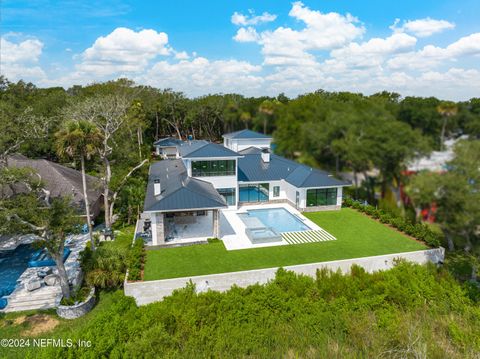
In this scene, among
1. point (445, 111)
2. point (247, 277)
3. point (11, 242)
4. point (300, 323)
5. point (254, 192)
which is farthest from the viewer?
point (254, 192)

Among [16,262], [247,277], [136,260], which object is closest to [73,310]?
[136,260]

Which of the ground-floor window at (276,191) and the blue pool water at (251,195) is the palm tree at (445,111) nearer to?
the blue pool water at (251,195)

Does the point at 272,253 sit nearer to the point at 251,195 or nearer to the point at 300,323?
the point at 300,323

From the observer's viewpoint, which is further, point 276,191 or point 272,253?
point 276,191

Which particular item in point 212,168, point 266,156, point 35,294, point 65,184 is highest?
point 266,156

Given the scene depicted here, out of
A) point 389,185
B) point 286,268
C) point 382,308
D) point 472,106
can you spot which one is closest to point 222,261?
point 286,268

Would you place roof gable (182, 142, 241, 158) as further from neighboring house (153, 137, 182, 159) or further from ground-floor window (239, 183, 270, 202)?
neighboring house (153, 137, 182, 159)

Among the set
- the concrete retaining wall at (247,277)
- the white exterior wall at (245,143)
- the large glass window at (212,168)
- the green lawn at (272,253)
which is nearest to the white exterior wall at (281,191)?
the large glass window at (212,168)
